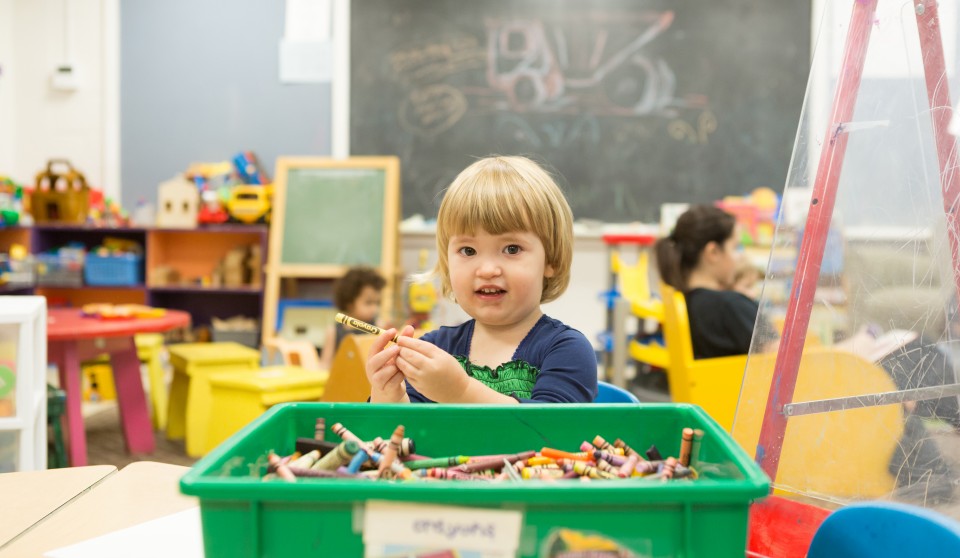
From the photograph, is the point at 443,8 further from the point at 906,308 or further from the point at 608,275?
the point at 906,308

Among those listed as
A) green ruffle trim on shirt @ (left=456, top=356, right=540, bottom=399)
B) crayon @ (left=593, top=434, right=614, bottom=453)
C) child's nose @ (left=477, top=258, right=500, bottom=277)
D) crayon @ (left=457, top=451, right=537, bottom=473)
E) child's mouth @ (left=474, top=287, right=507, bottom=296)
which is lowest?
green ruffle trim on shirt @ (left=456, top=356, right=540, bottom=399)

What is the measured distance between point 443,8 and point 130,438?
8.82 feet

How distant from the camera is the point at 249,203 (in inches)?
177

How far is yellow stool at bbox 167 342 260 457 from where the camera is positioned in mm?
3246

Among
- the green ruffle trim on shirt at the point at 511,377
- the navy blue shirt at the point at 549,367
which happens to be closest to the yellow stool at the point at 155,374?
the navy blue shirt at the point at 549,367

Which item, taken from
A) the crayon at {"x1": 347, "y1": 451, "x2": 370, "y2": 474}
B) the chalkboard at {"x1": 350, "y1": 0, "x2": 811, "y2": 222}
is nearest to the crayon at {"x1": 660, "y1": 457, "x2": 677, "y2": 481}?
the crayon at {"x1": 347, "y1": 451, "x2": 370, "y2": 474}

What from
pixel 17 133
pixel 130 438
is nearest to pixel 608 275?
pixel 130 438

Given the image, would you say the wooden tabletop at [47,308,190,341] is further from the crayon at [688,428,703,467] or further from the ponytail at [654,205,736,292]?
the crayon at [688,428,703,467]

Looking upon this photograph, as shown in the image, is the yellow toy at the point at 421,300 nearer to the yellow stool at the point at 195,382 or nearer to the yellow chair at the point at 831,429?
the yellow stool at the point at 195,382

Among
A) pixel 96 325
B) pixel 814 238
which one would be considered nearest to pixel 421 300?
pixel 96 325

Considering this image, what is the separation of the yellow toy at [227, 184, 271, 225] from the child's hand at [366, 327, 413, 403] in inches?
145

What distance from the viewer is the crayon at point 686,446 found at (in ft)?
2.17

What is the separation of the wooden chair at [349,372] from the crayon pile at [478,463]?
5.02 ft

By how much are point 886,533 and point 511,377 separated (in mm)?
612
